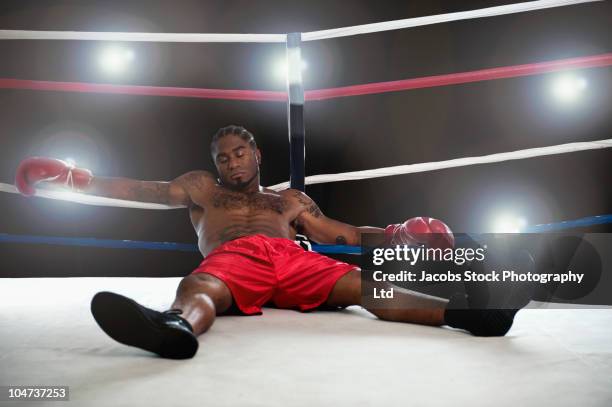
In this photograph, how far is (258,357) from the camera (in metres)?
1.15

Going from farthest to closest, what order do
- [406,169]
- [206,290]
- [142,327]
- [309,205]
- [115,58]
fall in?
[115,58] → [406,169] → [309,205] → [206,290] → [142,327]

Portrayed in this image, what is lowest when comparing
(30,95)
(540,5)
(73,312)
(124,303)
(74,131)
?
(73,312)

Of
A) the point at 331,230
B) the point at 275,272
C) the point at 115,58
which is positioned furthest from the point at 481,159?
the point at 115,58

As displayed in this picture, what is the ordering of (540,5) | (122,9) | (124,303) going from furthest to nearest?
1. (122,9)
2. (540,5)
3. (124,303)

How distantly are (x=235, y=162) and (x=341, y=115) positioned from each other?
153 cm

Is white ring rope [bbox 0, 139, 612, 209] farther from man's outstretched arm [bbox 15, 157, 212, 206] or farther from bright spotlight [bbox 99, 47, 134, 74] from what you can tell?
bright spotlight [bbox 99, 47, 134, 74]

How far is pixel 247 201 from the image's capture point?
1.96 m

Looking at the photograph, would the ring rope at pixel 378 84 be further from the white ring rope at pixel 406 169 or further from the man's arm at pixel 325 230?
the man's arm at pixel 325 230

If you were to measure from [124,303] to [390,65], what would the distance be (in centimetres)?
262

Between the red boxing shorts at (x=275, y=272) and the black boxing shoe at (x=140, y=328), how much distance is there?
468 mm

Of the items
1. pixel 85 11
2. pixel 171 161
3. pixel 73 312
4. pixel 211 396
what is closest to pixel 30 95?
pixel 85 11

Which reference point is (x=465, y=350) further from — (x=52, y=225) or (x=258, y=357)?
(x=52, y=225)

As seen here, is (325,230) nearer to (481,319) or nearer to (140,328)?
(481,319)

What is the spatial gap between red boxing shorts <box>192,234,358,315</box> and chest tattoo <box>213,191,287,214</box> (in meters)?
0.22
